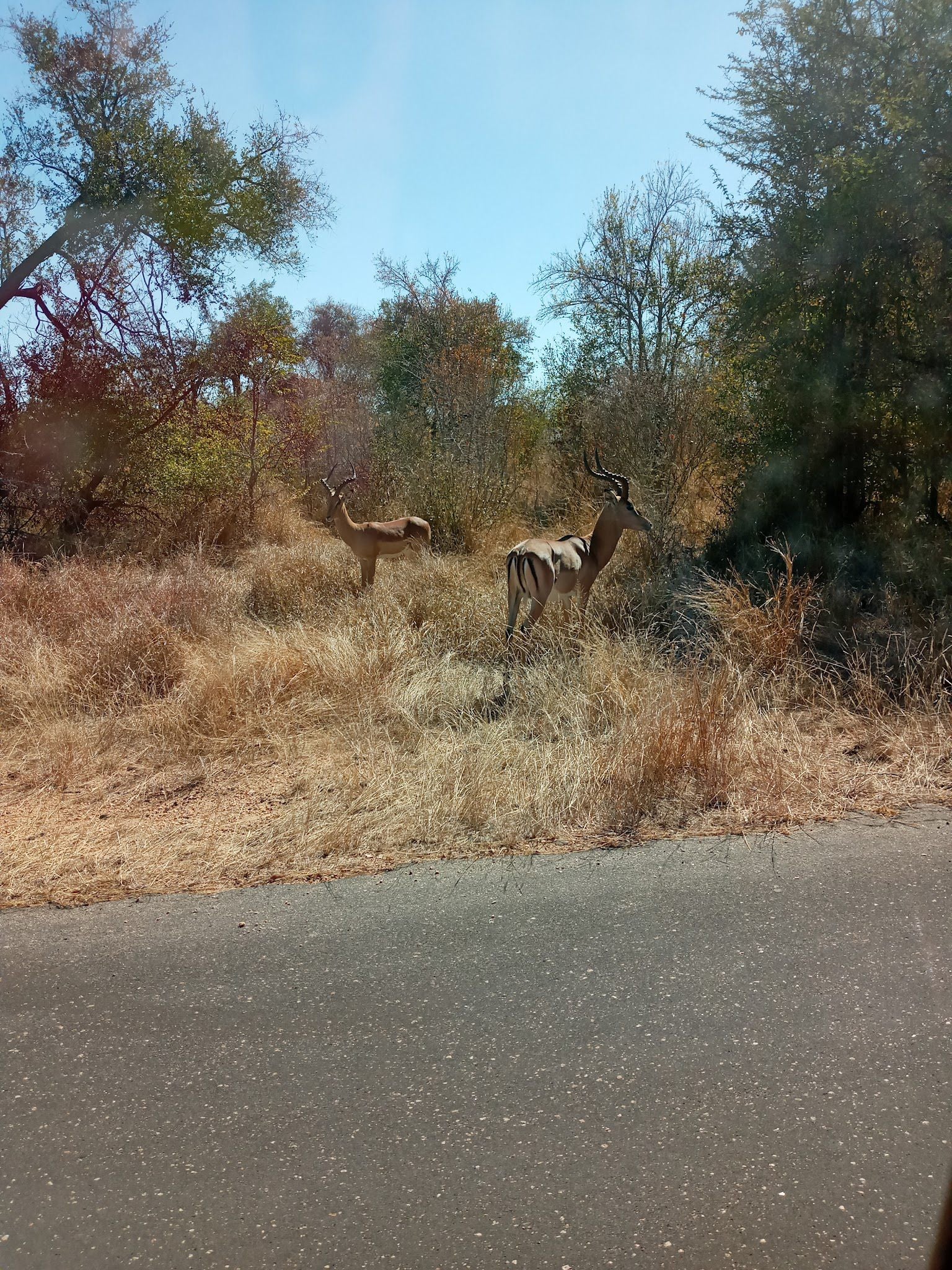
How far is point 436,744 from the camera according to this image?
19.1ft

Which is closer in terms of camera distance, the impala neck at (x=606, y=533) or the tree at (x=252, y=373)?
the impala neck at (x=606, y=533)

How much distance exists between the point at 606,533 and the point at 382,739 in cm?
457

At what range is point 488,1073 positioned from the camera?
2.74 m

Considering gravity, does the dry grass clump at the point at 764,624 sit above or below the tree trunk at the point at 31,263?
below

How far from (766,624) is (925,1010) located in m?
4.57

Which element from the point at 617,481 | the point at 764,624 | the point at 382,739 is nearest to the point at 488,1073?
the point at 382,739

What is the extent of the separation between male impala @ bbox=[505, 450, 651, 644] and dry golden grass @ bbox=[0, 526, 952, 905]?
32 centimetres

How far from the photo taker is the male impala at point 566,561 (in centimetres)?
833

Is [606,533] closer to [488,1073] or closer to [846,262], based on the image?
[846,262]

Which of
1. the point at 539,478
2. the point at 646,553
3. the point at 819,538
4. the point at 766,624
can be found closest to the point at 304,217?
the point at 539,478

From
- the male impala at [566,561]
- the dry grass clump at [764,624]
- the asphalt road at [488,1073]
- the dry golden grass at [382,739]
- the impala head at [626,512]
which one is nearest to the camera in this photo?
the asphalt road at [488,1073]

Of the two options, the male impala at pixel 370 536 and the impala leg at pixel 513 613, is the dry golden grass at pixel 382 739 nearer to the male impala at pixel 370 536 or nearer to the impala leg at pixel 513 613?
the impala leg at pixel 513 613

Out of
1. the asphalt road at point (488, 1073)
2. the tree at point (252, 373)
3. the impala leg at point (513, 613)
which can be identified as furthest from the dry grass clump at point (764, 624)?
the tree at point (252, 373)

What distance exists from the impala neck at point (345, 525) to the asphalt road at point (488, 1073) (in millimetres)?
8501
